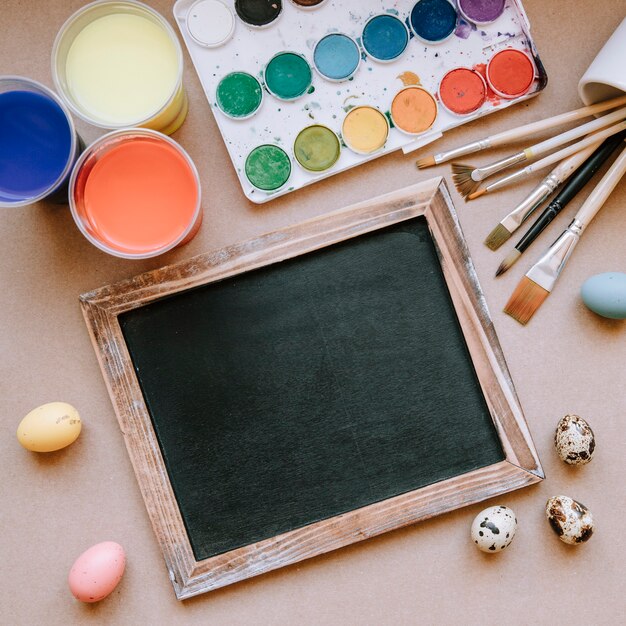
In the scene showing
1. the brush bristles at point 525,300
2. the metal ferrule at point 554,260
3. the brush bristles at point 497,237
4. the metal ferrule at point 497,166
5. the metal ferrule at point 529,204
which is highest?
the metal ferrule at point 497,166

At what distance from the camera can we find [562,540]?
2.66ft

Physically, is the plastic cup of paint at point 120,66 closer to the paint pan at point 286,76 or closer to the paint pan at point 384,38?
Result: the paint pan at point 286,76

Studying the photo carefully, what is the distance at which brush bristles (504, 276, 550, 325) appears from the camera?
2.68 feet

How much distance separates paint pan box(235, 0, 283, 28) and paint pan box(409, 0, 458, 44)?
0.59 feet

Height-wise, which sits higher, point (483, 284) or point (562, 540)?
point (483, 284)

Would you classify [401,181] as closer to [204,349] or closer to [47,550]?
[204,349]

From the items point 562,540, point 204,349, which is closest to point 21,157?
point 204,349

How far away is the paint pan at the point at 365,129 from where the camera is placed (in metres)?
0.82

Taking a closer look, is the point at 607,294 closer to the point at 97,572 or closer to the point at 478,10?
the point at 478,10

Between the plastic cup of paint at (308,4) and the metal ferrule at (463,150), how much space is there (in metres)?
0.25

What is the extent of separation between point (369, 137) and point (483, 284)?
25 centimetres

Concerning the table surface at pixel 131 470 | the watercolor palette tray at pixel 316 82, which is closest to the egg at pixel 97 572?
the table surface at pixel 131 470

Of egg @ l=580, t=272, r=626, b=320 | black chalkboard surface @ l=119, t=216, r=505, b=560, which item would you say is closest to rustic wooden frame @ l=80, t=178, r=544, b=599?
black chalkboard surface @ l=119, t=216, r=505, b=560

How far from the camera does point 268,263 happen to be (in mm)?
804
